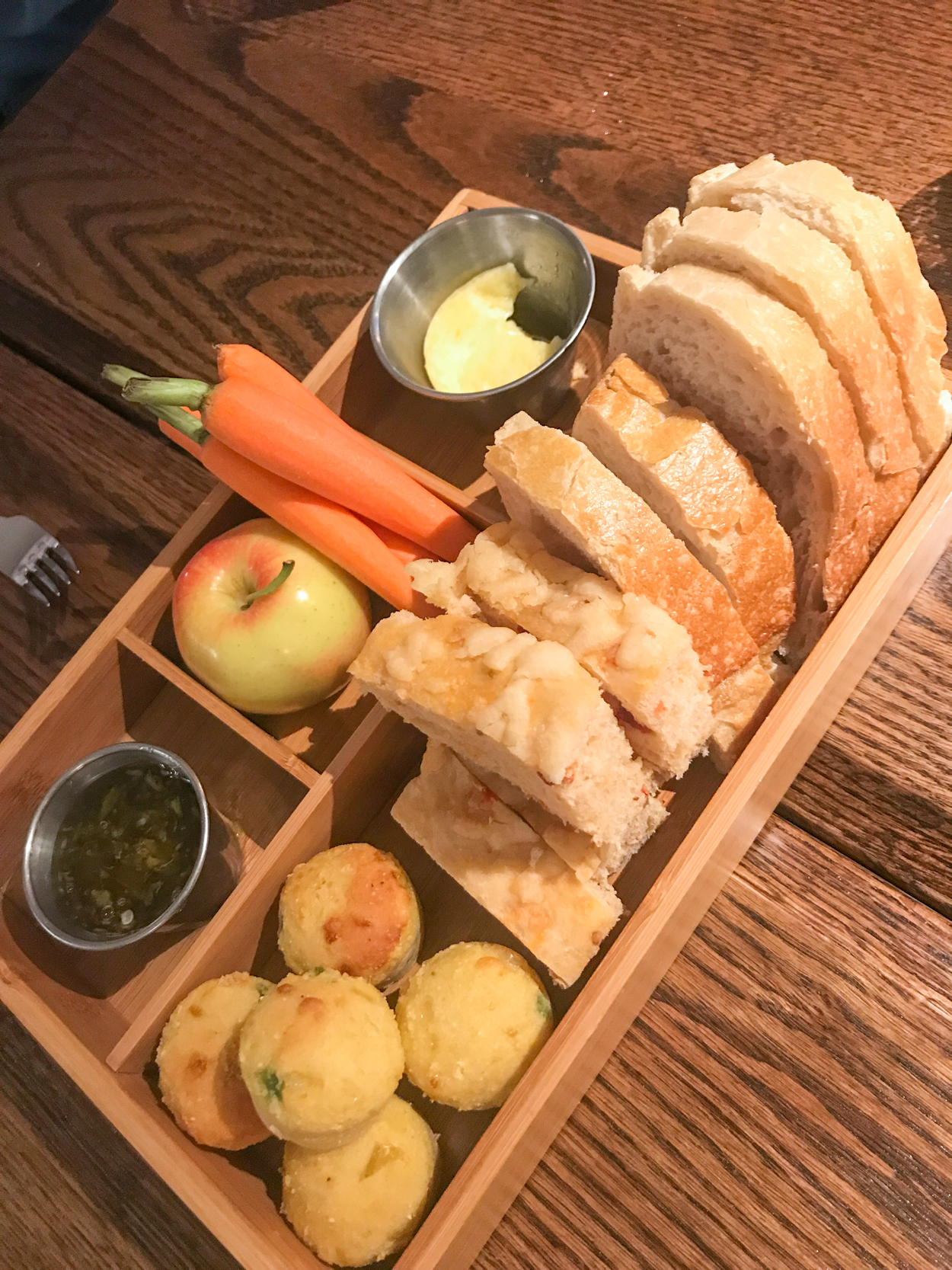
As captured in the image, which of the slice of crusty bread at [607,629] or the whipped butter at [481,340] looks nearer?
the slice of crusty bread at [607,629]

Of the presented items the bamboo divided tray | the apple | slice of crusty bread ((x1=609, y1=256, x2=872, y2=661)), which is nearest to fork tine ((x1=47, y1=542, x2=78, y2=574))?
the bamboo divided tray

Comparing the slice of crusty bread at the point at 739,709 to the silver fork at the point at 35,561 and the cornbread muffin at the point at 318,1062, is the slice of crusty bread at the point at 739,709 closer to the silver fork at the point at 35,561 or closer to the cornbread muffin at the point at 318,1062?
the cornbread muffin at the point at 318,1062

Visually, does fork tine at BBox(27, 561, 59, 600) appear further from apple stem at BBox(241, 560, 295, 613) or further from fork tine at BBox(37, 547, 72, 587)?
apple stem at BBox(241, 560, 295, 613)

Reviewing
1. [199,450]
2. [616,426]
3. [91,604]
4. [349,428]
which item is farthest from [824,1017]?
[91,604]

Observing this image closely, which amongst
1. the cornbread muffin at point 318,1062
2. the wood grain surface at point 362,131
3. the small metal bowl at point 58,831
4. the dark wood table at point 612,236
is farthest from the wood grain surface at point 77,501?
the cornbread muffin at point 318,1062

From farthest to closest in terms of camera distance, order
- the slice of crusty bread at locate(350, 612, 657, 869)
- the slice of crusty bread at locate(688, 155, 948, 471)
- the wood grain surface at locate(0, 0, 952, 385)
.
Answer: the wood grain surface at locate(0, 0, 952, 385), the slice of crusty bread at locate(688, 155, 948, 471), the slice of crusty bread at locate(350, 612, 657, 869)

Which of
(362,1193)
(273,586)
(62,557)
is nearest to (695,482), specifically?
(273,586)
